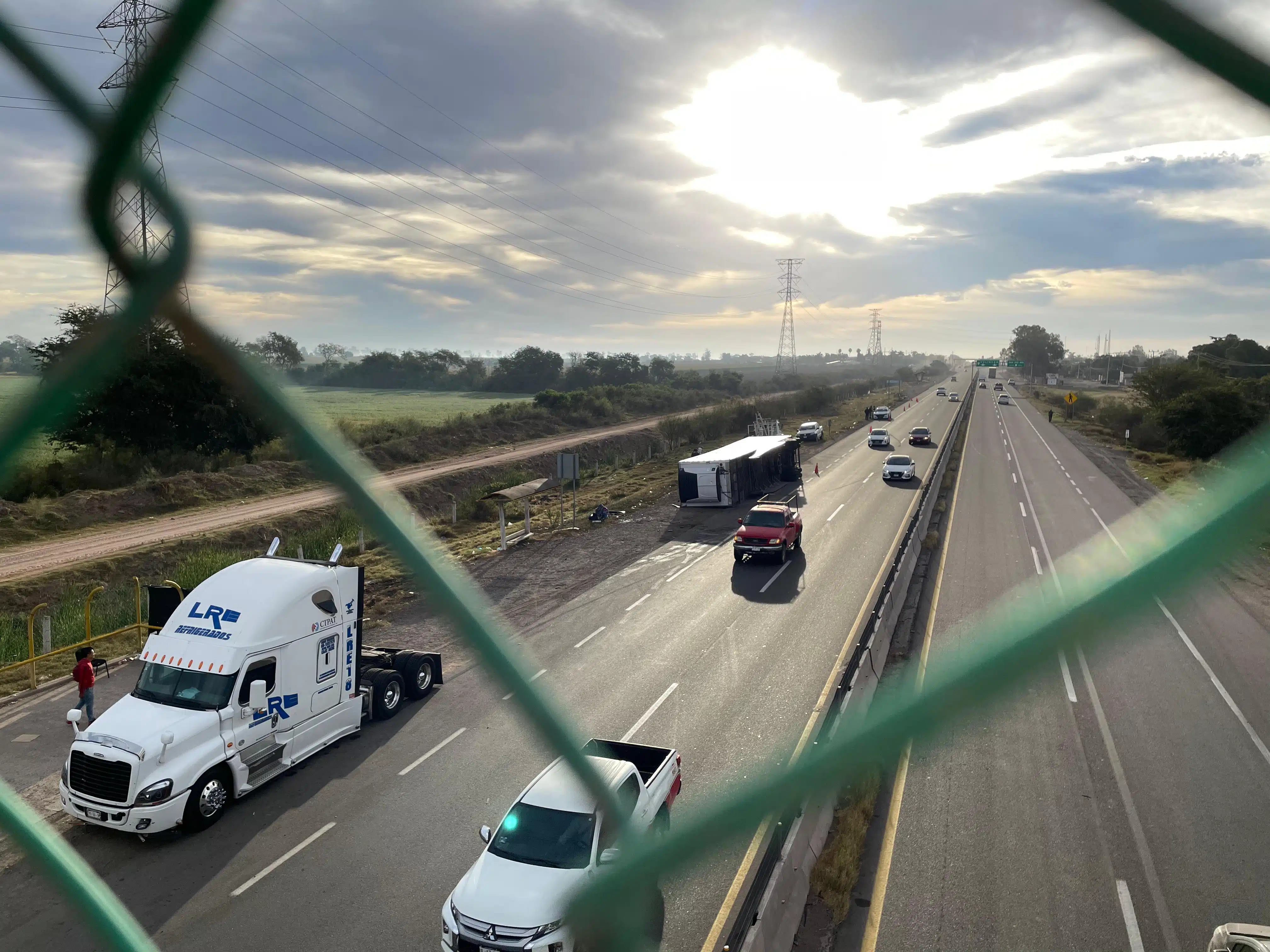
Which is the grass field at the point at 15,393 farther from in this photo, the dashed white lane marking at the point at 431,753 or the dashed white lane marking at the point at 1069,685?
the dashed white lane marking at the point at 1069,685

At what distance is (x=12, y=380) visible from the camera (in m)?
3.08

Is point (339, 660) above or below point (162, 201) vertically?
below

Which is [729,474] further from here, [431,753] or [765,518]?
[431,753]

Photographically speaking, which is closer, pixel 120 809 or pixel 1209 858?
pixel 1209 858

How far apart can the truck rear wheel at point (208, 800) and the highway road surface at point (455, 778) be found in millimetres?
224

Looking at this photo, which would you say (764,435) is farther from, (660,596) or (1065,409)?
(1065,409)

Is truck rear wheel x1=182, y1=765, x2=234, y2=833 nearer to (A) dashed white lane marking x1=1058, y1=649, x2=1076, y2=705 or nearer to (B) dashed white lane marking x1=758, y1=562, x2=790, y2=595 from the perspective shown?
(A) dashed white lane marking x1=1058, y1=649, x2=1076, y2=705

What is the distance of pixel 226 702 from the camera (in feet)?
34.4

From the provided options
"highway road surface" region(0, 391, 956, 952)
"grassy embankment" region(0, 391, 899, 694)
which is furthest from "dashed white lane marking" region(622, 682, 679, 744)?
"grassy embankment" region(0, 391, 899, 694)

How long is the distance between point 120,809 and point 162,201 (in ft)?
34.3

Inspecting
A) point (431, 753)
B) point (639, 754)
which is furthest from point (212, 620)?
point (639, 754)

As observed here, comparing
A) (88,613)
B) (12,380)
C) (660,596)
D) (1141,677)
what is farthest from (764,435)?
(12,380)

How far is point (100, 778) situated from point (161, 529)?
801 inches

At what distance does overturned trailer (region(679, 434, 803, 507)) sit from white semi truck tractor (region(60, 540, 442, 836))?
1974 cm
